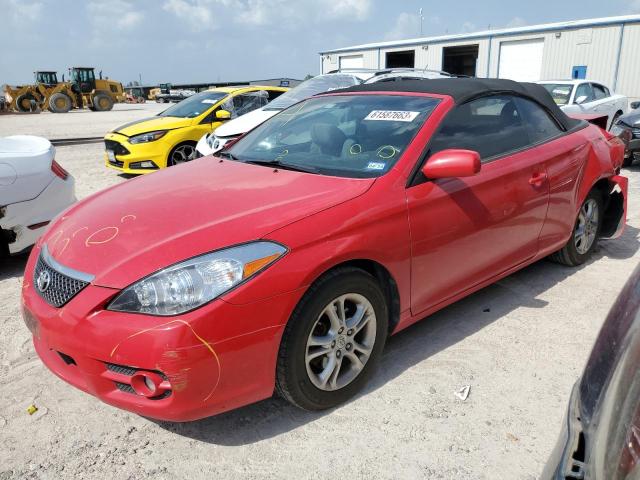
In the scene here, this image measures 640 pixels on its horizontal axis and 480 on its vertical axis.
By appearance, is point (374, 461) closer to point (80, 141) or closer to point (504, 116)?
point (504, 116)

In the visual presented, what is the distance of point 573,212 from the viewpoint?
403 cm

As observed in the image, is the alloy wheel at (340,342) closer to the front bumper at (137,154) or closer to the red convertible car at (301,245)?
the red convertible car at (301,245)

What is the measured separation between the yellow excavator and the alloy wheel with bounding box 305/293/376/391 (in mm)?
32024

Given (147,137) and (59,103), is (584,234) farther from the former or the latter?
(59,103)

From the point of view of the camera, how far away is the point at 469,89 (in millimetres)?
3393

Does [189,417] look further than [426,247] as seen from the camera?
No

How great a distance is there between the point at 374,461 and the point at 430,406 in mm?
500

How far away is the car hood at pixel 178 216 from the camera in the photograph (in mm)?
2256

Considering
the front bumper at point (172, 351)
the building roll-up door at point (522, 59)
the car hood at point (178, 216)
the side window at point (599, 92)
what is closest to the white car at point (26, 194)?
the car hood at point (178, 216)

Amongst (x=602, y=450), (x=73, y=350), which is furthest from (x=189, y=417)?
(x=602, y=450)

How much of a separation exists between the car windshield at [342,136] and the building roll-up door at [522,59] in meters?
23.5

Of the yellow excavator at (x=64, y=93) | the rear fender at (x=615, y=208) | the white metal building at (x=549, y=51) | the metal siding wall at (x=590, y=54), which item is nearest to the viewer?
the rear fender at (x=615, y=208)

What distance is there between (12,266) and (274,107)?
4859mm

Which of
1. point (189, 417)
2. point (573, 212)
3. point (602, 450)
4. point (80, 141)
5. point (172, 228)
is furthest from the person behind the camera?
point (80, 141)
